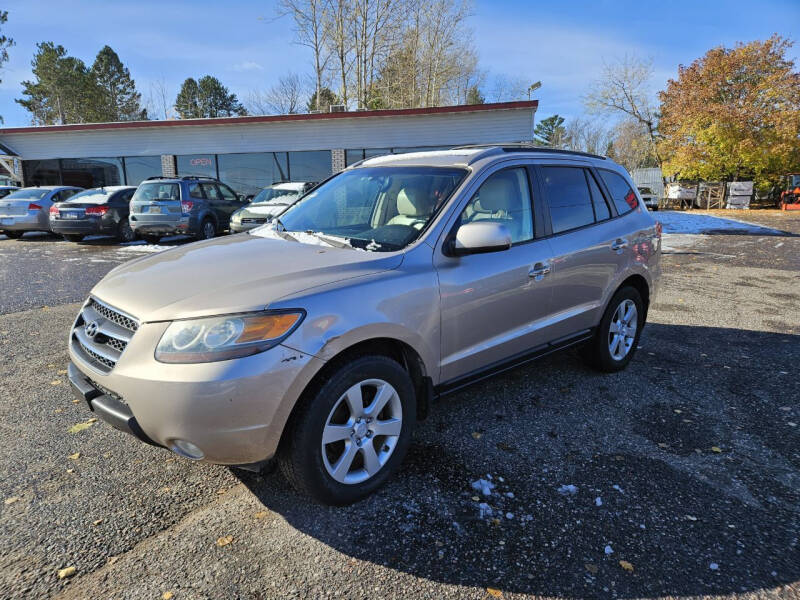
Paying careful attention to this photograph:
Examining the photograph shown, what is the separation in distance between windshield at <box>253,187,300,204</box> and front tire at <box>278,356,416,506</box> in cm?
1087

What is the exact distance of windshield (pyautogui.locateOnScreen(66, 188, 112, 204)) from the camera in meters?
13.8

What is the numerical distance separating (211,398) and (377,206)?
177 cm

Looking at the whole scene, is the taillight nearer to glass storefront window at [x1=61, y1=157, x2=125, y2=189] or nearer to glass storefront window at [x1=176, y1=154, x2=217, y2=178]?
glass storefront window at [x1=176, y1=154, x2=217, y2=178]

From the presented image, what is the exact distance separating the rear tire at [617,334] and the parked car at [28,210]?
615 inches

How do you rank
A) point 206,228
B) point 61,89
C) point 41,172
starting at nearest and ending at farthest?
point 206,228 < point 41,172 < point 61,89

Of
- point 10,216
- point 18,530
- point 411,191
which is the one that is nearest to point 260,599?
point 18,530

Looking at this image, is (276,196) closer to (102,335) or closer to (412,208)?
(412,208)

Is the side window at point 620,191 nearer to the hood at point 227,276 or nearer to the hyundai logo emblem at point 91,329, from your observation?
the hood at point 227,276

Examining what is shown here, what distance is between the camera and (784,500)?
8.86 feet

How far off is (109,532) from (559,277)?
3007 millimetres

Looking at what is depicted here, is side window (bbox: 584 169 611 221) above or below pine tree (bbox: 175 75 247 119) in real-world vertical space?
below

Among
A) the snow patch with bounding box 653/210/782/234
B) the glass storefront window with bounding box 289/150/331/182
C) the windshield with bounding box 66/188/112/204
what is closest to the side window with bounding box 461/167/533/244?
the windshield with bounding box 66/188/112/204

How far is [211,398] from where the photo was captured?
2129mm

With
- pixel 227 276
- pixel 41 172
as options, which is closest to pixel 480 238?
pixel 227 276
